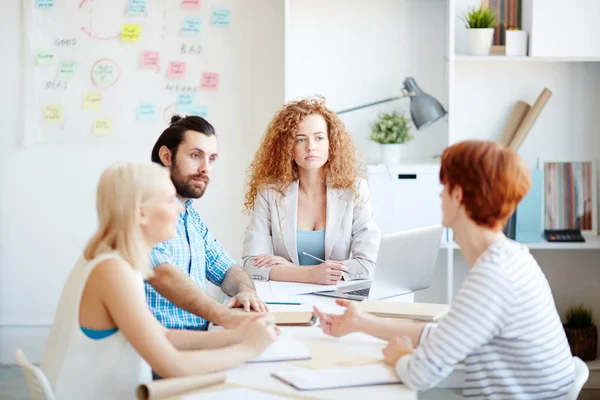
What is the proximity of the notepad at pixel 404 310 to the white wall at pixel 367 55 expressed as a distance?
2024mm

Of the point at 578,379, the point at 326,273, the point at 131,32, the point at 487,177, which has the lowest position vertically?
the point at 578,379

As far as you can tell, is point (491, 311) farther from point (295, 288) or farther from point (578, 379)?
point (295, 288)

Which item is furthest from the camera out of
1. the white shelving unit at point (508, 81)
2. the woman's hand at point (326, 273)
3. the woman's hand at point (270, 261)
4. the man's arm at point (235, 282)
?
the white shelving unit at point (508, 81)

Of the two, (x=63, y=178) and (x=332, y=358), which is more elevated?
(x=63, y=178)

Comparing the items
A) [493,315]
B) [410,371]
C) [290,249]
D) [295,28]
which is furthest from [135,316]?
[295,28]

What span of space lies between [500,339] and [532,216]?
95.2 inches

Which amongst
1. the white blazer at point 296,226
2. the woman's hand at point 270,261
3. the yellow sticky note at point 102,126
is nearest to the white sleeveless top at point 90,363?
the woman's hand at point 270,261

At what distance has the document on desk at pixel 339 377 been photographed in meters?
1.79

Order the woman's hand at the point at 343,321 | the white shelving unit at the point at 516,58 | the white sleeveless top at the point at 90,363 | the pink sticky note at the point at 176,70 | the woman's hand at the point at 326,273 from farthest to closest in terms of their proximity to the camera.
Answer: the pink sticky note at the point at 176,70, the white shelving unit at the point at 516,58, the woman's hand at the point at 326,273, the woman's hand at the point at 343,321, the white sleeveless top at the point at 90,363

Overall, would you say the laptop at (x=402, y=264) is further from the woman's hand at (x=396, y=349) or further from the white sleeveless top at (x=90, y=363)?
the white sleeveless top at (x=90, y=363)

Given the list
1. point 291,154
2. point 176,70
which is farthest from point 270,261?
point 176,70

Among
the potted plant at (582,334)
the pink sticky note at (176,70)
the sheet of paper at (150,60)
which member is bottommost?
the potted plant at (582,334)

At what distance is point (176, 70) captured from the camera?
4.46m

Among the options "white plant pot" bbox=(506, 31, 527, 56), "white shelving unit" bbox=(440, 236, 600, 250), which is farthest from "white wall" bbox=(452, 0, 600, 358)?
"white shelving unit" bbox=(440, 236, 600, 250)
